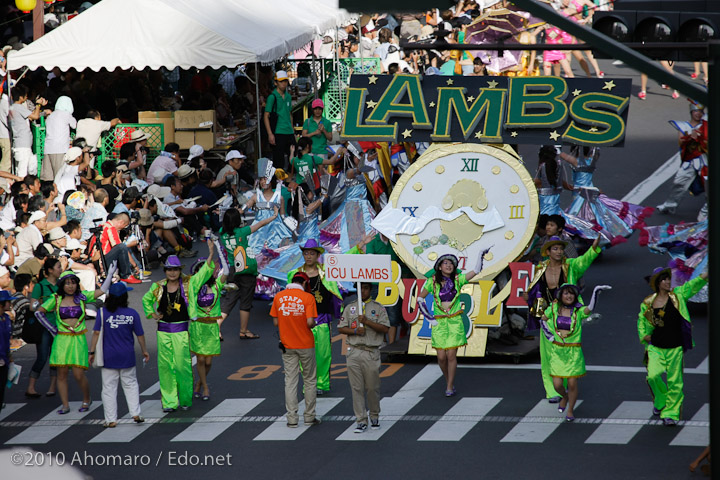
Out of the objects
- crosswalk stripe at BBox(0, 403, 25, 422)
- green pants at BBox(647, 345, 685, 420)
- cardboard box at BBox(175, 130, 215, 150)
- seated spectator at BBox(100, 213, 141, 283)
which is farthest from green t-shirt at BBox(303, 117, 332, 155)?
green pants at BBox(647, 345, 685, 420)

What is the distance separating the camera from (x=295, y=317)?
459 inches

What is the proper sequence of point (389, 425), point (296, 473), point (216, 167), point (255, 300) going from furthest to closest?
point (216, 167) → point (255, 300) → point (389, 425) → point (296, 473)

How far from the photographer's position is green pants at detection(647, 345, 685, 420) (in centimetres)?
1109

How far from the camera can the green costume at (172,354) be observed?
40.1ft

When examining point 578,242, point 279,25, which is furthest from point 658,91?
point 578,242

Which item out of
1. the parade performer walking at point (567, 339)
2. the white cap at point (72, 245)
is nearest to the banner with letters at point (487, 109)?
the parade performer walking at point (567, 339)

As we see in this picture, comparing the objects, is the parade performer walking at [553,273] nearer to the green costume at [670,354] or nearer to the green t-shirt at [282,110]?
the green costume at [670,354]

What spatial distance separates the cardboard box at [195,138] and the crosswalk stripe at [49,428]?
10139mm

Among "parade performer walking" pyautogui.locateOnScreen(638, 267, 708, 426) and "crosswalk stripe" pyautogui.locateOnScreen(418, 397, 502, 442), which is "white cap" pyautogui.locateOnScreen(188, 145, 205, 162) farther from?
"parade performer walking" pyautogui.locateOnScreen(638, 267, 708, 426)

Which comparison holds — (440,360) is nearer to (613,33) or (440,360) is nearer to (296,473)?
(296,473)

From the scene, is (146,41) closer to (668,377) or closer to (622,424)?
(622,424)

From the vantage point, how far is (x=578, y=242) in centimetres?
1792

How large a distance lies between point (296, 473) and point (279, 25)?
15.3 m

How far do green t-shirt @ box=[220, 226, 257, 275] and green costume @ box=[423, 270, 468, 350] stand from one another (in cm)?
353
